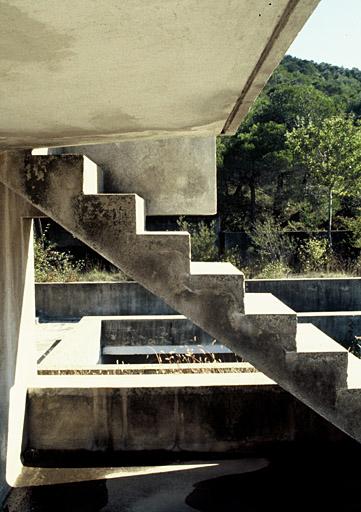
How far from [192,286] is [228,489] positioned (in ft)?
5.43

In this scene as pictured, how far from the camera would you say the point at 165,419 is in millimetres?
4445

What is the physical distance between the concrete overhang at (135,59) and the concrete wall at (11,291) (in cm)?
151

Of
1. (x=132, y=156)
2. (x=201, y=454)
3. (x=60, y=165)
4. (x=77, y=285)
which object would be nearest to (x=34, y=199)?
(x=60, y=165)

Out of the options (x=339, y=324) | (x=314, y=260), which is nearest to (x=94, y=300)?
(x=339, y=324)

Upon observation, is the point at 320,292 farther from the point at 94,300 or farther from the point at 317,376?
the point at 317,376

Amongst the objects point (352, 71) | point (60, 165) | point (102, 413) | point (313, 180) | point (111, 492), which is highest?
point (352, 71)

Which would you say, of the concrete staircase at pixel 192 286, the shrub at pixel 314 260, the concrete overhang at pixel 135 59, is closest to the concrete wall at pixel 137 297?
the shrub at pixel 314 260

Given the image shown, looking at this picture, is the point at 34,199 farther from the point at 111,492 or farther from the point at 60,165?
the point at 111,492

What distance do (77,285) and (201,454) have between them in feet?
27.5

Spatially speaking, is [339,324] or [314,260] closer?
[339,324]

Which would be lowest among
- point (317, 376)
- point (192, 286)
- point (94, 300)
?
point (94, 300)

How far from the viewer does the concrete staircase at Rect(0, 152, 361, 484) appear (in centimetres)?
322

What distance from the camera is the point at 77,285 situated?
1235 cm

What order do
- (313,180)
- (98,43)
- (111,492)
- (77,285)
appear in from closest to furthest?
(98,43)
(111,492)
(77,285)
(313,180)
